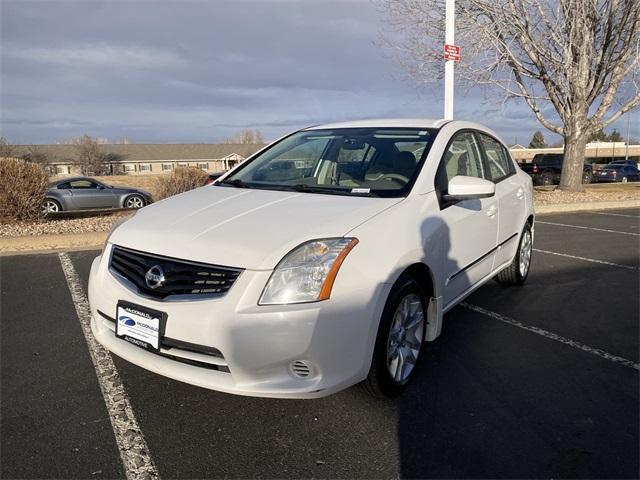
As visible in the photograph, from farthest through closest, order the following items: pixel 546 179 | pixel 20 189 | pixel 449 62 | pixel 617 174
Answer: pixel 617 174 < pixel 546 179 < pixel 449 62 < pixel 20 189

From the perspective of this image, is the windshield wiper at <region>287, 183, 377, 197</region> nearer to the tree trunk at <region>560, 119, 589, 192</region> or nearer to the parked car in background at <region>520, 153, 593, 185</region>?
the tree trunk at <region>560, 119, 589, 192</region>

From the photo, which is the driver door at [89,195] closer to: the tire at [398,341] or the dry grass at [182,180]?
the dry grass at [182,180]

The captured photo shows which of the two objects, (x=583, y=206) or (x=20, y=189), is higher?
(x=20, y=189)

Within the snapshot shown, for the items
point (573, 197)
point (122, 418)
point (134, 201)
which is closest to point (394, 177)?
point (122, 418)

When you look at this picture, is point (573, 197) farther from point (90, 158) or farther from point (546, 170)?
point (90, 158)

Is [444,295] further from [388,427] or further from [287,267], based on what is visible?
[287,267]

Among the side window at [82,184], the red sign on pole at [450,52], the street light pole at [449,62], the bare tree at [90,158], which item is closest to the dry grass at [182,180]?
the street light pole at [449,62]

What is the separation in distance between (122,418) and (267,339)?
3.58 ft

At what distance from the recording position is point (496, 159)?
4.72m

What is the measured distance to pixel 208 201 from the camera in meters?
3.28

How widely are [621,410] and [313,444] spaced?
1818 millimetres

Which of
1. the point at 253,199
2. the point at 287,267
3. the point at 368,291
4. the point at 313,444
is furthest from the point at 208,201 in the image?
the point at 313,444

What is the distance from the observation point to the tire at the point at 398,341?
2.65 metres

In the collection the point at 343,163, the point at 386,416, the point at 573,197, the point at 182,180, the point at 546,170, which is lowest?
the point at 386,416
